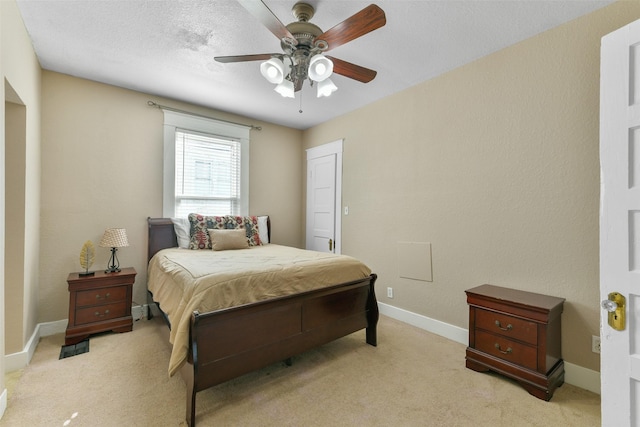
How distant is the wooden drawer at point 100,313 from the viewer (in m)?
2.70

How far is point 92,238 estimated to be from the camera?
121 inches

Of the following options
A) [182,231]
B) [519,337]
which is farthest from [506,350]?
[182,231]

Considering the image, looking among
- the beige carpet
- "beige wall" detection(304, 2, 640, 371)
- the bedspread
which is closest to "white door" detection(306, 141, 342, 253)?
"beige wall" detection(304, 2, 640, 371)

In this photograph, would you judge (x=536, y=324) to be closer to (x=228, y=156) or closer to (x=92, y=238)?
(x=228, y=156)

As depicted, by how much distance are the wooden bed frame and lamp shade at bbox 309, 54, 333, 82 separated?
1.55m

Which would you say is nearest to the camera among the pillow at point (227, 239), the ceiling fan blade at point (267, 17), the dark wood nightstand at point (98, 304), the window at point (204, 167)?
the ceiling fan blade at point (267, 17)

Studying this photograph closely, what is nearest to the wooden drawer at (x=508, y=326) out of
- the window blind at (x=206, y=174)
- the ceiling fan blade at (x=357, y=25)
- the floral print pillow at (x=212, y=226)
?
the ceiling fan blade at (x=357, y=25)

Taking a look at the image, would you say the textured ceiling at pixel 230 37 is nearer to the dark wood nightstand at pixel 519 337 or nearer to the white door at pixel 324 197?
the white door at pixel 324 197

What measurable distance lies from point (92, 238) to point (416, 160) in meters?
3.61

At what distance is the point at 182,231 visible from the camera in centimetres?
345

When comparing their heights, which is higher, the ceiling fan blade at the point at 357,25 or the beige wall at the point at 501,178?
the ceiling fan blade at the point at 357,25

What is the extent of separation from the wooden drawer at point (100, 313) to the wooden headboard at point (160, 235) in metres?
0.63

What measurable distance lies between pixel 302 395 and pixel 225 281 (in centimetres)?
93

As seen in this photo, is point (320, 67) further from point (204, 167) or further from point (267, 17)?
point (204, 167)
